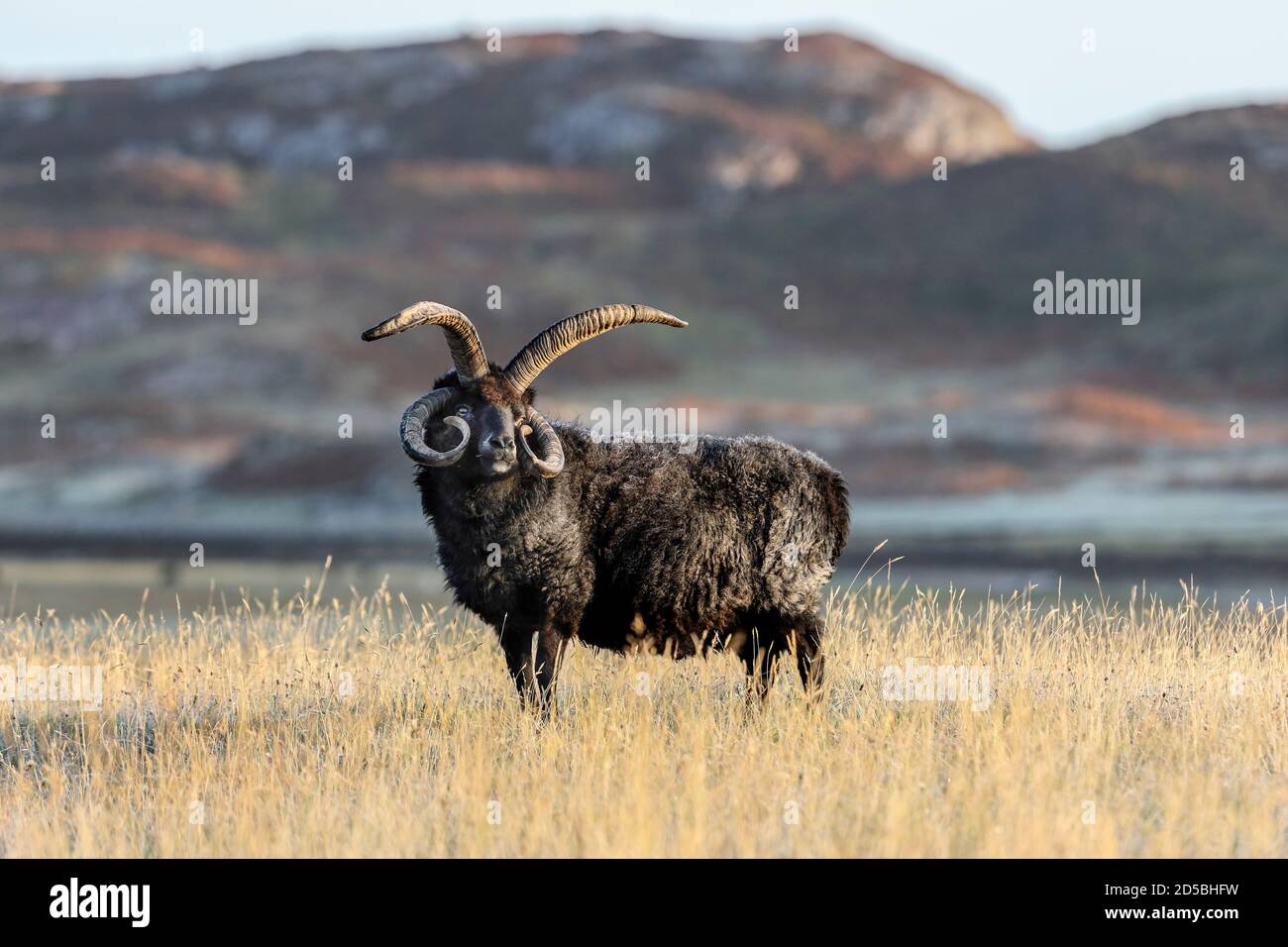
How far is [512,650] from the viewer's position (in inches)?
386

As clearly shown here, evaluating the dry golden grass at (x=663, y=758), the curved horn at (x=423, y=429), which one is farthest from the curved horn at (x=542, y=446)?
the dry golden grass at (x=663, y=758)

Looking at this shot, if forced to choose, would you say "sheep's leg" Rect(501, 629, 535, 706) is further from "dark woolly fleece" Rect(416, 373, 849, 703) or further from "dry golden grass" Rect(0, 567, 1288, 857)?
"dry golden grass" Rect(0, 567, 1288, 857)

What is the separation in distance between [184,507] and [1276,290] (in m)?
52.5

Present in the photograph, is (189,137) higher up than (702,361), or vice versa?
(189,137)

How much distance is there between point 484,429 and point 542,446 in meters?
0.41

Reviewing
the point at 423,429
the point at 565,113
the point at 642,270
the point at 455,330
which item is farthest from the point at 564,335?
the point at 565,113

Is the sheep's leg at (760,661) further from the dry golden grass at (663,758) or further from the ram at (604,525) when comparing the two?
the dry golden grass at (663,758)

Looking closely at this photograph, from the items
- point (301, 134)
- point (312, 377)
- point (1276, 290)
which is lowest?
point (312, 377)

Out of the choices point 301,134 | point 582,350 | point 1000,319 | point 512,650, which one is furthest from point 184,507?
point 301,134

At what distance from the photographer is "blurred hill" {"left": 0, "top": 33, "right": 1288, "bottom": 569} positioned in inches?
1729

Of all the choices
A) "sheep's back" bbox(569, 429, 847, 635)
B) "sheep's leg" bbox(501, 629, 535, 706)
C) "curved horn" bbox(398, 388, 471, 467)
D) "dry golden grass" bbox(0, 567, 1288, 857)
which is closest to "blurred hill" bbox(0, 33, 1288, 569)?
"dry golden grass" bbox(0, 567, 1288, 857)
